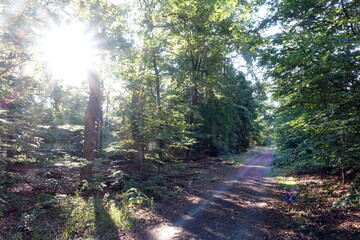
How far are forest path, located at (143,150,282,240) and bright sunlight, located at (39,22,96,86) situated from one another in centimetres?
724

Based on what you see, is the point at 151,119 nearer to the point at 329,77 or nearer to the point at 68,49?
the point at 68,49

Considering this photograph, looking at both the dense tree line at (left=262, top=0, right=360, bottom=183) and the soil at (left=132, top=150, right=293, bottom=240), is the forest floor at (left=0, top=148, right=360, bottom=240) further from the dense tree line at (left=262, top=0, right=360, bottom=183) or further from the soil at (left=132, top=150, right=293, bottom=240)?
the dense tree line at (left=262, top=0, right=360, bottom=183)

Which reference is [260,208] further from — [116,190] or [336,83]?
[116,190]

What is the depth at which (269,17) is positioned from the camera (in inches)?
364

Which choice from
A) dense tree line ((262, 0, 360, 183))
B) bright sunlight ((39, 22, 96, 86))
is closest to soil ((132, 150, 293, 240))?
dense tree line ((262, 0, 360, 183))

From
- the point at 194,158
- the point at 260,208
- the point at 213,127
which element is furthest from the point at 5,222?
the point at 213,127

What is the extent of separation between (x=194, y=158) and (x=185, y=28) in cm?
1187

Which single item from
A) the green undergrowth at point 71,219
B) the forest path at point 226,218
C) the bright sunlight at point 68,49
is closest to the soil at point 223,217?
the forest path at point 226,218

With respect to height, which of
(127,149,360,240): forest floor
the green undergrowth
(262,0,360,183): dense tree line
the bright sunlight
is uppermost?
the bright sunlight

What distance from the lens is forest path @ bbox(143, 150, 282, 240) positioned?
5.78 metres

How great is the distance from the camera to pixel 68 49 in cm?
874

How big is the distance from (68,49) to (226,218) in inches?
343

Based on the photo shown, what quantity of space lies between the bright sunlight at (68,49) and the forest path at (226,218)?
7237 millimetres

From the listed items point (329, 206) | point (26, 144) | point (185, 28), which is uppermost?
point (185, 28)
